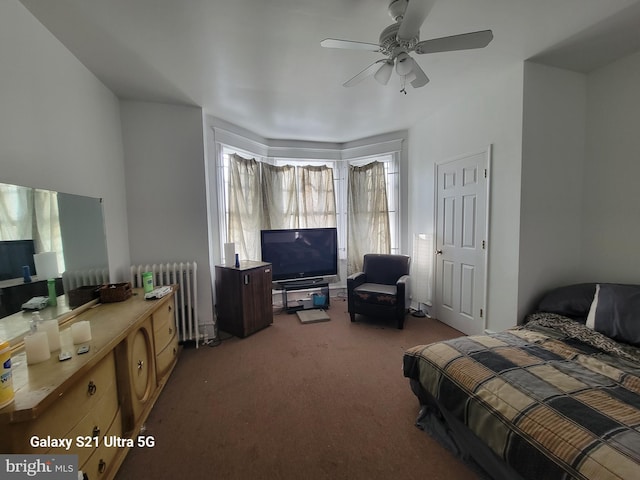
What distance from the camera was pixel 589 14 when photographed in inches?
64.7

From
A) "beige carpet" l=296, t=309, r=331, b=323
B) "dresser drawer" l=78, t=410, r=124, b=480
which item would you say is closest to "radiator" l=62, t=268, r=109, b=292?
"dresser drawer" l=78, t=410, r=124, b=480

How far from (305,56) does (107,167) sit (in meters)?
2.02

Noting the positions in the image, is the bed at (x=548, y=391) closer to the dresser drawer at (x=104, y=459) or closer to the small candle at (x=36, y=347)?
the dresser drawer at (x=104, y=459)

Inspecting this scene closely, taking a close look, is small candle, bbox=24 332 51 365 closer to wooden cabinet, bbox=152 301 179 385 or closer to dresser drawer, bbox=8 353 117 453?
dresser drawer, bbox=8 353 117 453

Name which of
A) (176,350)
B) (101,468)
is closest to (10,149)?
(101,468)

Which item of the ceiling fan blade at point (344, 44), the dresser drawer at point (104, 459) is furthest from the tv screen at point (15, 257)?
the ceiling fan blade at point (344, 44)

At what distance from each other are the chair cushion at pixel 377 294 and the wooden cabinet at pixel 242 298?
3.97 feet

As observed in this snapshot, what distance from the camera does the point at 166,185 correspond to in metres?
2.71

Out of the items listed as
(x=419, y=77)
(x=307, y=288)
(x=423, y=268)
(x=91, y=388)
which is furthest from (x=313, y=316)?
(x=419, y=77)

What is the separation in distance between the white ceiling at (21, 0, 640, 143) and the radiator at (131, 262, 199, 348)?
1754 millimetres

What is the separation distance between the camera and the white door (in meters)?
2.65

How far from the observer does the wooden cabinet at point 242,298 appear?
2850mm

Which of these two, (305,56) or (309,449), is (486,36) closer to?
(305,56)

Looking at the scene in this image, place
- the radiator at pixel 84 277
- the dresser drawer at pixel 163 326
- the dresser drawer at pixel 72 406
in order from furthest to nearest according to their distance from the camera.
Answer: the dresser drawer at pixel 163 326, the radiator at pixel 84 277, the dresser drawer at pixel 72 406
